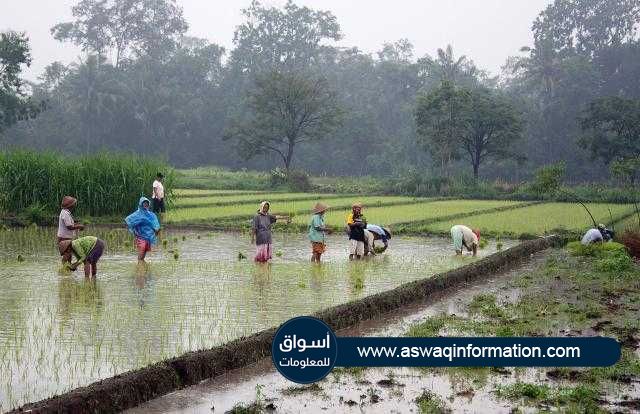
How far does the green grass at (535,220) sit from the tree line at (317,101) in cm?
1378

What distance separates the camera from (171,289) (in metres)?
10.2

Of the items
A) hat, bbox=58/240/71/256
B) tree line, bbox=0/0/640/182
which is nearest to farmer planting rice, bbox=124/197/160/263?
hat, bbox=58/240/71/256

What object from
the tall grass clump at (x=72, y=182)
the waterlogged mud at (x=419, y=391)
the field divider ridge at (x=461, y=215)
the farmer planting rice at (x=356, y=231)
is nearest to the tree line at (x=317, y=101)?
the field divider ridge at (x=461, y=215)

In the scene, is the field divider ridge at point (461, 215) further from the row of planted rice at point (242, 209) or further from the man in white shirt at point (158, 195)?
the man in white shirt at point (158, 195)

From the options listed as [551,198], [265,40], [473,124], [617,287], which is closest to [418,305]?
[617,287]

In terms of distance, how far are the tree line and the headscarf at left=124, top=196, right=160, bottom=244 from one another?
2925 cm

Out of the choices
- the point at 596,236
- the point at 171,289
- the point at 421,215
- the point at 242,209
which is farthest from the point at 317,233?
the point at 242,209

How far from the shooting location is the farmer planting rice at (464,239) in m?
14.5

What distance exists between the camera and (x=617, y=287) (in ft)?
35.7

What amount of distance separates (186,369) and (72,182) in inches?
580

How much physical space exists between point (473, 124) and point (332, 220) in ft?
71.3

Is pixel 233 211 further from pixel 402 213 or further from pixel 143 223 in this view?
pixel 143 223

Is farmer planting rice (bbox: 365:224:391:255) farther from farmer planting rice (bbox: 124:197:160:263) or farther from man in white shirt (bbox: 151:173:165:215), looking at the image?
man in white shirt (bbox: 151:173:165:215)

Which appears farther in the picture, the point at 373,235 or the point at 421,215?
the point at 421,215
